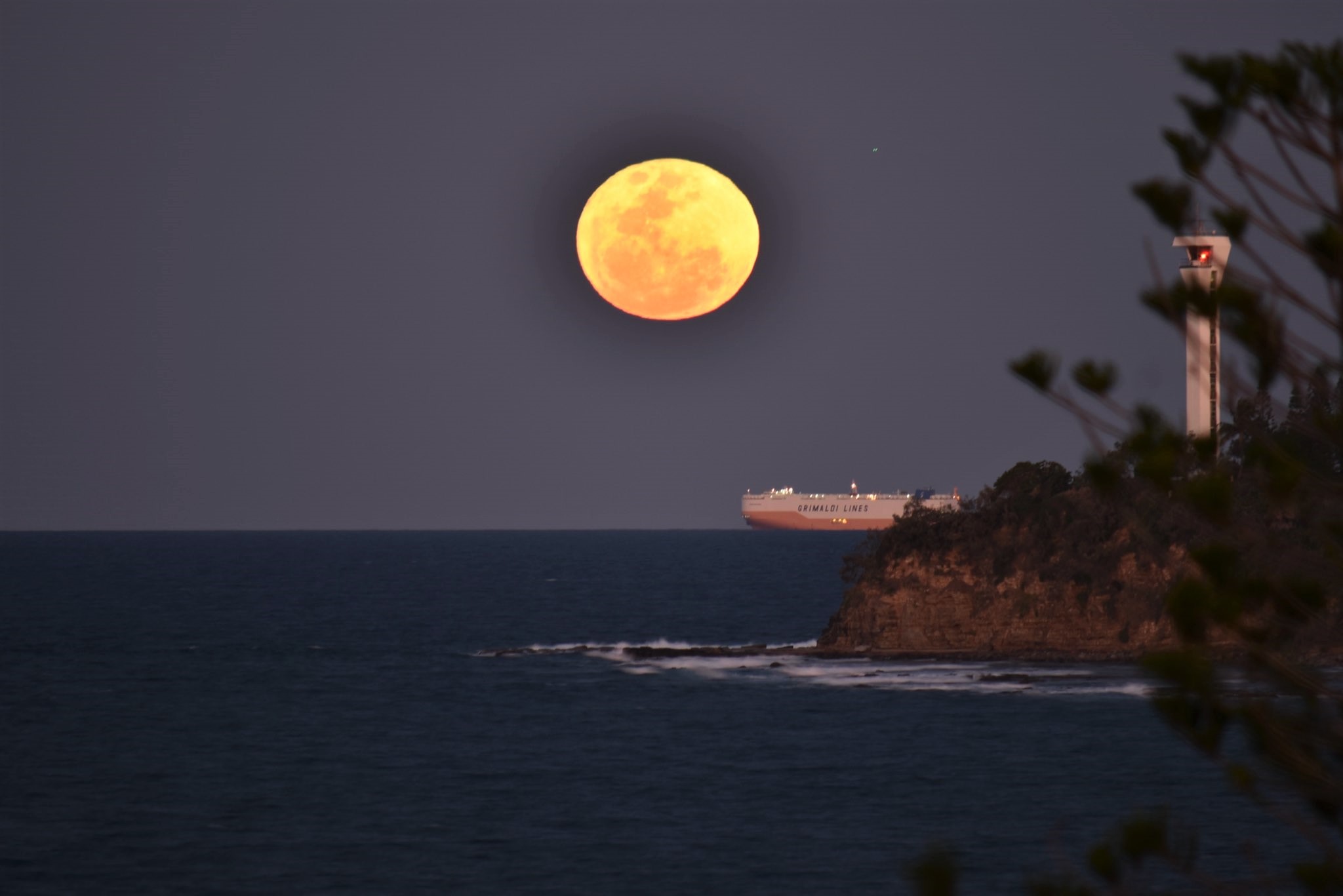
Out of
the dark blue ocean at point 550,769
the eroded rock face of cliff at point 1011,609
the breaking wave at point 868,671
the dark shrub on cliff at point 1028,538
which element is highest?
the dark shrub on cliff at point 1028,538

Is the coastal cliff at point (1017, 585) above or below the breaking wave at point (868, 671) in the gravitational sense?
above

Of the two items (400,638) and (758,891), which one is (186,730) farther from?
(400,638)

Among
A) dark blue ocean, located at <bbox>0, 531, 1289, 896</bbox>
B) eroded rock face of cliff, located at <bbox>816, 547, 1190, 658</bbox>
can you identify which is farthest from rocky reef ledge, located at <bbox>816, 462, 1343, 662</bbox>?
dark blue ocean, located at <bbox>0, 531, 1289, 896</bbox>

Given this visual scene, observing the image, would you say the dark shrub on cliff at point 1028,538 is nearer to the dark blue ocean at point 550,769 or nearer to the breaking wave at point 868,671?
the breaking wave at point 868,671

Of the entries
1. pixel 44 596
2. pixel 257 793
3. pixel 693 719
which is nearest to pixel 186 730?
pixel 257 793

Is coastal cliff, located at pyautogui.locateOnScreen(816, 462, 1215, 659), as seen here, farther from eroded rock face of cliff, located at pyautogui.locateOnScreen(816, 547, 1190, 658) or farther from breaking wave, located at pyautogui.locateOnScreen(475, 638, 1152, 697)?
breaking wave, located at pyautogui.locateOnScreen(475, 638, 1152, 697)

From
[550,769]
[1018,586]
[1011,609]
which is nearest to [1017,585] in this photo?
[1018,586]

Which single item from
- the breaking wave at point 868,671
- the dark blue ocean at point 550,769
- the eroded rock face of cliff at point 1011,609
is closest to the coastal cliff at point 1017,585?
the eroded rock face of cliff at point 1011,609

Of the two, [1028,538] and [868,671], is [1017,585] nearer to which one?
[1028,538]
